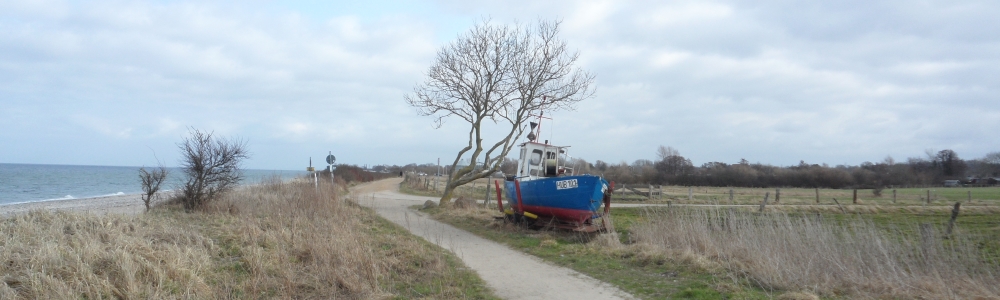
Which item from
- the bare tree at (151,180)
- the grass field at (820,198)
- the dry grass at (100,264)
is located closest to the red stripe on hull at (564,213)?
the dry grass at (100,264)

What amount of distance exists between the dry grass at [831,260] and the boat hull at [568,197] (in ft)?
8.66

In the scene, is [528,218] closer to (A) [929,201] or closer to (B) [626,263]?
(B) [626,263]

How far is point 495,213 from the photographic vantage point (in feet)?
70.4

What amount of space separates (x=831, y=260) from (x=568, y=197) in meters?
7.01

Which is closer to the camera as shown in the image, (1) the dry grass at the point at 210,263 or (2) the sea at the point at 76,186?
(1) the dry grass at the point at 210,263

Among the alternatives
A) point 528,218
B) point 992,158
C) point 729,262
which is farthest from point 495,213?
point 992,158

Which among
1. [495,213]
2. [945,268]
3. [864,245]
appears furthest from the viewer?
[495,213]

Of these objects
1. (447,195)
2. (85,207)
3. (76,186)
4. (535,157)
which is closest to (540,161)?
(535,157)

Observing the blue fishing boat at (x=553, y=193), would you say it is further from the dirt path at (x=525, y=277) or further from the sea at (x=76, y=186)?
the sea at (x=76, y=186)

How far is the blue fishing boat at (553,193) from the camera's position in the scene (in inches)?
609

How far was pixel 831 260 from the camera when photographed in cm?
947

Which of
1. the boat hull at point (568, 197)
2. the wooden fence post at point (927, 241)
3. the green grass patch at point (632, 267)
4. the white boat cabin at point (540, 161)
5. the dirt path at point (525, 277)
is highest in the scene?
the white boat cabin at point (540, 161)

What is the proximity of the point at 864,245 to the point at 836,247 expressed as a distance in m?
0.41

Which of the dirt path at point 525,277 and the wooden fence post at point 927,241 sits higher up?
the wooden fence post at point 927,241
